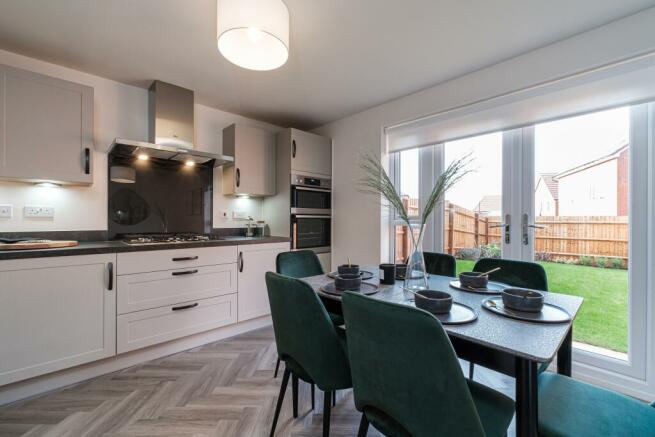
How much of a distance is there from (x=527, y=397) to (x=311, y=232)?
8.71 ft

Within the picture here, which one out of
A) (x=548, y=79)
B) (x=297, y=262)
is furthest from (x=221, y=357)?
(x=548, y=79)

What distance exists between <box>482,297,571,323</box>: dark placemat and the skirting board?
7.69ft

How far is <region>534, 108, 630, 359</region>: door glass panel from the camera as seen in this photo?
189cm

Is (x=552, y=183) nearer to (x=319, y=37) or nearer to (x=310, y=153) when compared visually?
(x=319, y=37)

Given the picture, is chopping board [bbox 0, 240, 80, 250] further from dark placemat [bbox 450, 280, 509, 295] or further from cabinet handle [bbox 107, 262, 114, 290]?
dark placemat [bbox 450, 280, 509, 295]

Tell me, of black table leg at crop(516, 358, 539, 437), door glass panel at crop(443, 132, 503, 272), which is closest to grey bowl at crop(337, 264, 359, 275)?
black table leg at crop(516, 358, 539, 437)

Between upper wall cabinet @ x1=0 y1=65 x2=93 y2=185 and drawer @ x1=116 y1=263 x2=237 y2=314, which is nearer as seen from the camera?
upper wall cabinet @ x1=0 y1=65 x2=93 y2=185

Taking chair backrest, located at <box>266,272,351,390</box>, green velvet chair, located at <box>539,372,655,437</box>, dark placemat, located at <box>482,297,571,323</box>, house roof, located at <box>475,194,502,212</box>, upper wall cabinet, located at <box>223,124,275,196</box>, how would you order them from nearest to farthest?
green velvet chair, located at <box>539,372,655,437</box>, dark placemat, located at <box>482,297,571,323</box>, chair backrest, located at <box>266,272,351,390</box>, house roof, located at <box>475,194,502,212</box>, upper wall cabinet, located at <box>223,124,275,196</box>

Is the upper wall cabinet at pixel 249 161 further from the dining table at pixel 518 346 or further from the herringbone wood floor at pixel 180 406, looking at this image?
the dining table at pixel 518 346

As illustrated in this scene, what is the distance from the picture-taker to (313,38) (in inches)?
75.4

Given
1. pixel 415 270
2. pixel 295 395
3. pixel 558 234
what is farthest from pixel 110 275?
pixel 558 234

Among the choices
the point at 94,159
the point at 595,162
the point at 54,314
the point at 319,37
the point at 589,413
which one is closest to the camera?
the point at 589,413

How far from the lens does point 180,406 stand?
5.56ft

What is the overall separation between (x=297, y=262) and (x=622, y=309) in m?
2.24
